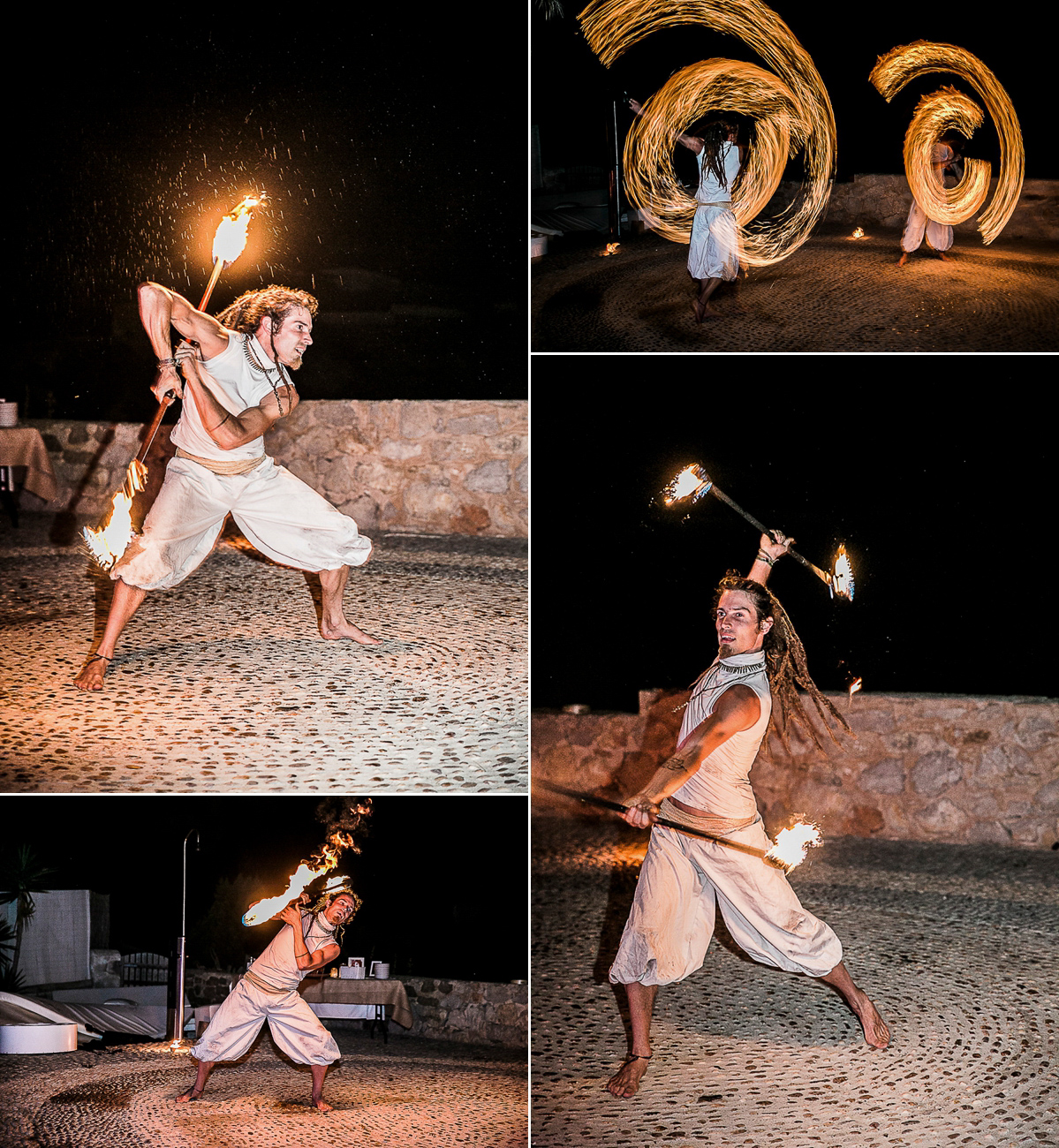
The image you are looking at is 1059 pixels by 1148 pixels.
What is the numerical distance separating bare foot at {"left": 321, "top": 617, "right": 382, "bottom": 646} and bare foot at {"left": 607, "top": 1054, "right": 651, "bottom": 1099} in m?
1.90

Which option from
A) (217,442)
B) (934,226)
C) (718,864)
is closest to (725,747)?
(718,864)

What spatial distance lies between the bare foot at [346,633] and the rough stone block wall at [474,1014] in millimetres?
1298

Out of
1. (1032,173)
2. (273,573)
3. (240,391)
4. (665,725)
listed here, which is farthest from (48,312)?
(1032,173)

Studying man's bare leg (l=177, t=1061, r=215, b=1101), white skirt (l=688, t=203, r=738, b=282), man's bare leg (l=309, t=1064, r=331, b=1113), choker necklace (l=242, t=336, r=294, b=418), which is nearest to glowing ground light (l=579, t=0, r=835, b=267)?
white skirt (l=688, t=203, r=738, b=282)

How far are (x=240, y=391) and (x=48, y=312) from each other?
2056 mm

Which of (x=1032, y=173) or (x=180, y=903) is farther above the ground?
(x=1032, y=173)

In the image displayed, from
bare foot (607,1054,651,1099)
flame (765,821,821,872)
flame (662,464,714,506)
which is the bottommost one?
bare foot (607,1054,651,1099)

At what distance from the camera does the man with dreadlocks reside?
3.45 m

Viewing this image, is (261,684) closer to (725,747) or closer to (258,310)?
(258,310)

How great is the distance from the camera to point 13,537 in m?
5.73

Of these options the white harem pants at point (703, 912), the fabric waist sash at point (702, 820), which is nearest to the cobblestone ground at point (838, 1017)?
the white harem pants at point (703, 912)

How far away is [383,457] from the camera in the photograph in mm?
6062

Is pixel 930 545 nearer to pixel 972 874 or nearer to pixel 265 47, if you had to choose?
pixel 972 874

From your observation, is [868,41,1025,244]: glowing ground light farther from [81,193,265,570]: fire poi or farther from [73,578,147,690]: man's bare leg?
[73,578,147,690]: man's bare leg
